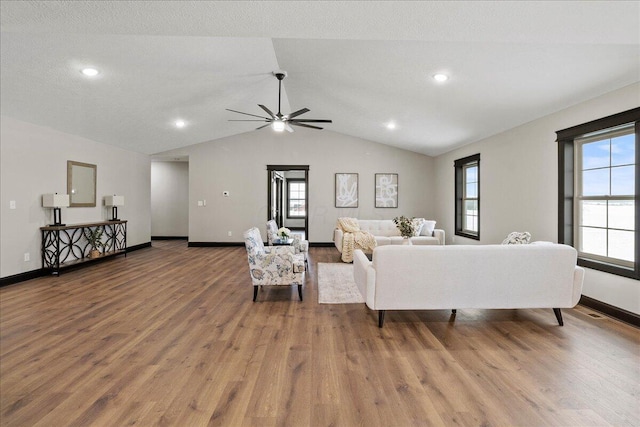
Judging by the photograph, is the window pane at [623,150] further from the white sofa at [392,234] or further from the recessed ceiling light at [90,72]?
the recessed ceiling light at [90,72]

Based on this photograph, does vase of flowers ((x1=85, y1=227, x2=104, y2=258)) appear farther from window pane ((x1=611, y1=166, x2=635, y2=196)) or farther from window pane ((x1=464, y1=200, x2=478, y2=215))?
window pane ((x1=611, y1=166, x2=635, y2=196))

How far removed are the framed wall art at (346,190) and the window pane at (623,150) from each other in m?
5.66

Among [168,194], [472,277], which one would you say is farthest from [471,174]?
[168,194]

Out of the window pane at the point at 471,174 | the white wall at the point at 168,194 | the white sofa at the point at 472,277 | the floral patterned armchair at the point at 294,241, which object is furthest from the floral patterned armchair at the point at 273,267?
the white wall at the point at 168,194

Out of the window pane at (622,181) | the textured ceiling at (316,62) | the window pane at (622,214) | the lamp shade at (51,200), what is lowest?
the window pane at (622,214)

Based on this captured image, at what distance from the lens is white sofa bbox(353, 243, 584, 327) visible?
3125 millimetres

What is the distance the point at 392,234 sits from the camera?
24.8ft

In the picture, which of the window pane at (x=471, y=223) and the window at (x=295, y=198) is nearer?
the window pane at (x=471, y=223)

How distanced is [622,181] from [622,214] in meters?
0.36

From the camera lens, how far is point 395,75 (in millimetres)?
4293

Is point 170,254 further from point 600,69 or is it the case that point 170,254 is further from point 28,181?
point 600,69

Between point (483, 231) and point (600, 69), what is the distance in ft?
11.9

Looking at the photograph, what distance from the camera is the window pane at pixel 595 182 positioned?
3797mm

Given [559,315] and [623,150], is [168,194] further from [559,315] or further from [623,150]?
[623,150]
